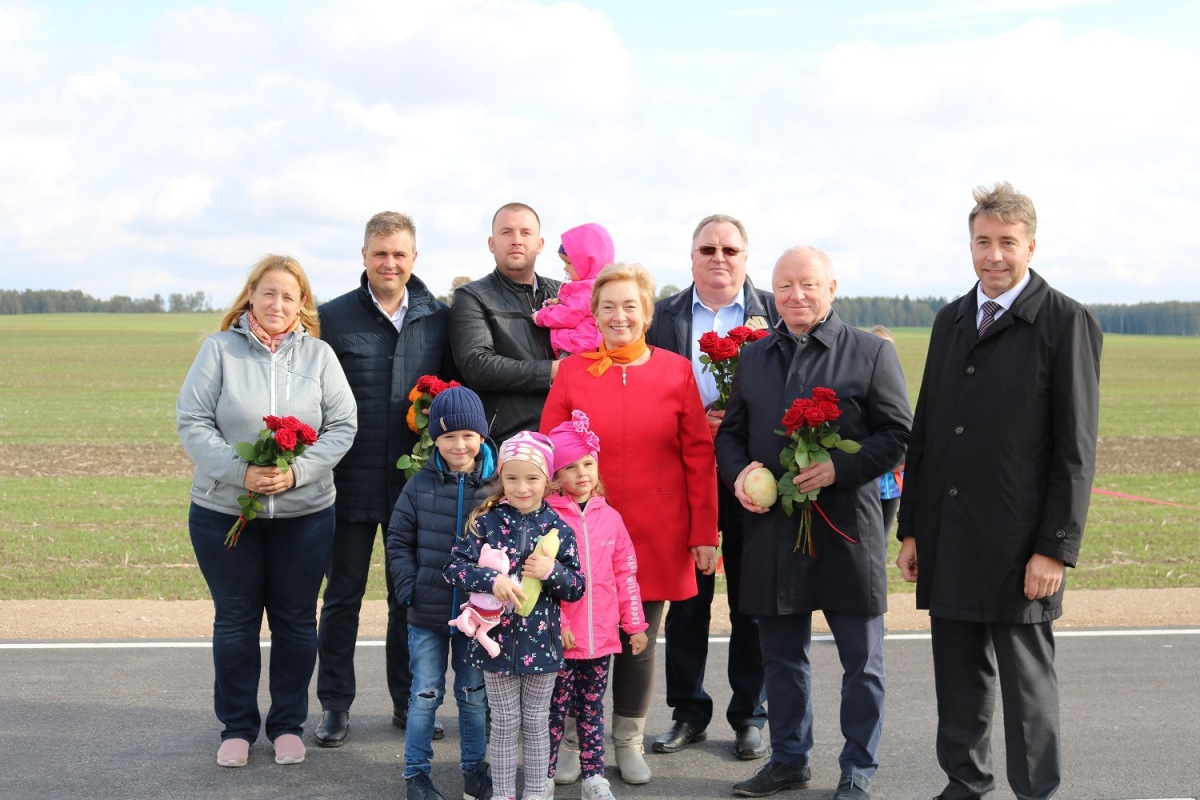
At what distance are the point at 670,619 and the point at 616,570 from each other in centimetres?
92

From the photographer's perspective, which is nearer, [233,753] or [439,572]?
[439,572]

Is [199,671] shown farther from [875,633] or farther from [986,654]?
[986,654]

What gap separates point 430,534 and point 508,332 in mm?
1482

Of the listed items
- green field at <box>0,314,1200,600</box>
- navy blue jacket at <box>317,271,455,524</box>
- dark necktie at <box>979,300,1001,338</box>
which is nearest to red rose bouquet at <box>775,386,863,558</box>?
dark necktie at <box>979,300,1001,338</box>

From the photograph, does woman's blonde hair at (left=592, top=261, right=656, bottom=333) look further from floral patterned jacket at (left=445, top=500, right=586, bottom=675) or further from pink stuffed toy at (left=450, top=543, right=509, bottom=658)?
pink stuffed toy at (left=450, top=543, right=509, bottom=658)

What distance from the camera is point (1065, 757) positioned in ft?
18.7

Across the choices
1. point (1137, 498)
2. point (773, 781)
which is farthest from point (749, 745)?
point (1137, 498)

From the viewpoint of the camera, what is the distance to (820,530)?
5.34 meters

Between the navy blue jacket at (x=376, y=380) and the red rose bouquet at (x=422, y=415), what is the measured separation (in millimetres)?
231

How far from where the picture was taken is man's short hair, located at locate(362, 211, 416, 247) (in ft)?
20.5

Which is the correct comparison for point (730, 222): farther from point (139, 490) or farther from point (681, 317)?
point (139, 490)

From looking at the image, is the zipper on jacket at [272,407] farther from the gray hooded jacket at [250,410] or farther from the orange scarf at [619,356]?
the orange scarf at [619,356]

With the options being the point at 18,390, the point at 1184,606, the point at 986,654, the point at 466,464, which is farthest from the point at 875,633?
the point at 18,390

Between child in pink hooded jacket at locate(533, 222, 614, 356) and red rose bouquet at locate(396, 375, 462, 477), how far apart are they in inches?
25.6
